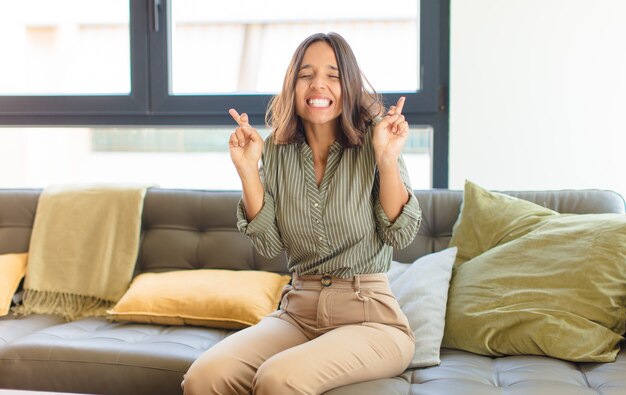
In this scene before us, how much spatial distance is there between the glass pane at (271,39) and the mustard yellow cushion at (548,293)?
103 centimetres

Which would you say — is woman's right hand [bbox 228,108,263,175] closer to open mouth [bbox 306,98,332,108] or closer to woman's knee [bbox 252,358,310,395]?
open mouth [bbox 306,98,332,108]

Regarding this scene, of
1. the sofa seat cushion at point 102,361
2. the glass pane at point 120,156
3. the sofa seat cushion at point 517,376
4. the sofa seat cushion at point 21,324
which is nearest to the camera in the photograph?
the sofa seat cushion at point 517,376

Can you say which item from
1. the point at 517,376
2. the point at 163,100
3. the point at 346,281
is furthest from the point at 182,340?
the point at 163,100

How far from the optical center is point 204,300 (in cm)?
240

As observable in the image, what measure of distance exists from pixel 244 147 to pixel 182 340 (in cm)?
66

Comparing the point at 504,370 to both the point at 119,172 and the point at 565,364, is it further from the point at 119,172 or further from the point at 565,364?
the point at 119,172

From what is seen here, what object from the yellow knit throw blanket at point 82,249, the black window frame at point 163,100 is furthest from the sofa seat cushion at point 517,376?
the yellow knit throw blanket at point 82,249

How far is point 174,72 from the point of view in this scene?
3.18 metres

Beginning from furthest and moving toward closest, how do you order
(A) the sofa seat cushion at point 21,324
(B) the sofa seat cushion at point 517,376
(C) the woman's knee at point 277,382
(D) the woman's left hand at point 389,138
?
(A) the sofa seat cushion at point 21,324 < (D) the woman's left hand at point 389,138 < (B) the sofa seat cushion at point 517,376 < (C) the woman's knee at point 277,382

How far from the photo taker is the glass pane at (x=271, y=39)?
3043mm

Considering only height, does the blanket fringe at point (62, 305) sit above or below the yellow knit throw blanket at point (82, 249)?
Result: below

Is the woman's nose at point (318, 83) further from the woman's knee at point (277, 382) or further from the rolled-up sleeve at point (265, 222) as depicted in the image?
the woman's knee at point (277, 382)

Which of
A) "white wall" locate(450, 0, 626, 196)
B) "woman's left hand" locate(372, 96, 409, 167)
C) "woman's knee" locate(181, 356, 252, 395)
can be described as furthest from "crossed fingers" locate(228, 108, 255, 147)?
"white wall" locate(450, 0, 626, 196)

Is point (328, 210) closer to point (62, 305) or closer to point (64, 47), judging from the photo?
point (62, 305)
